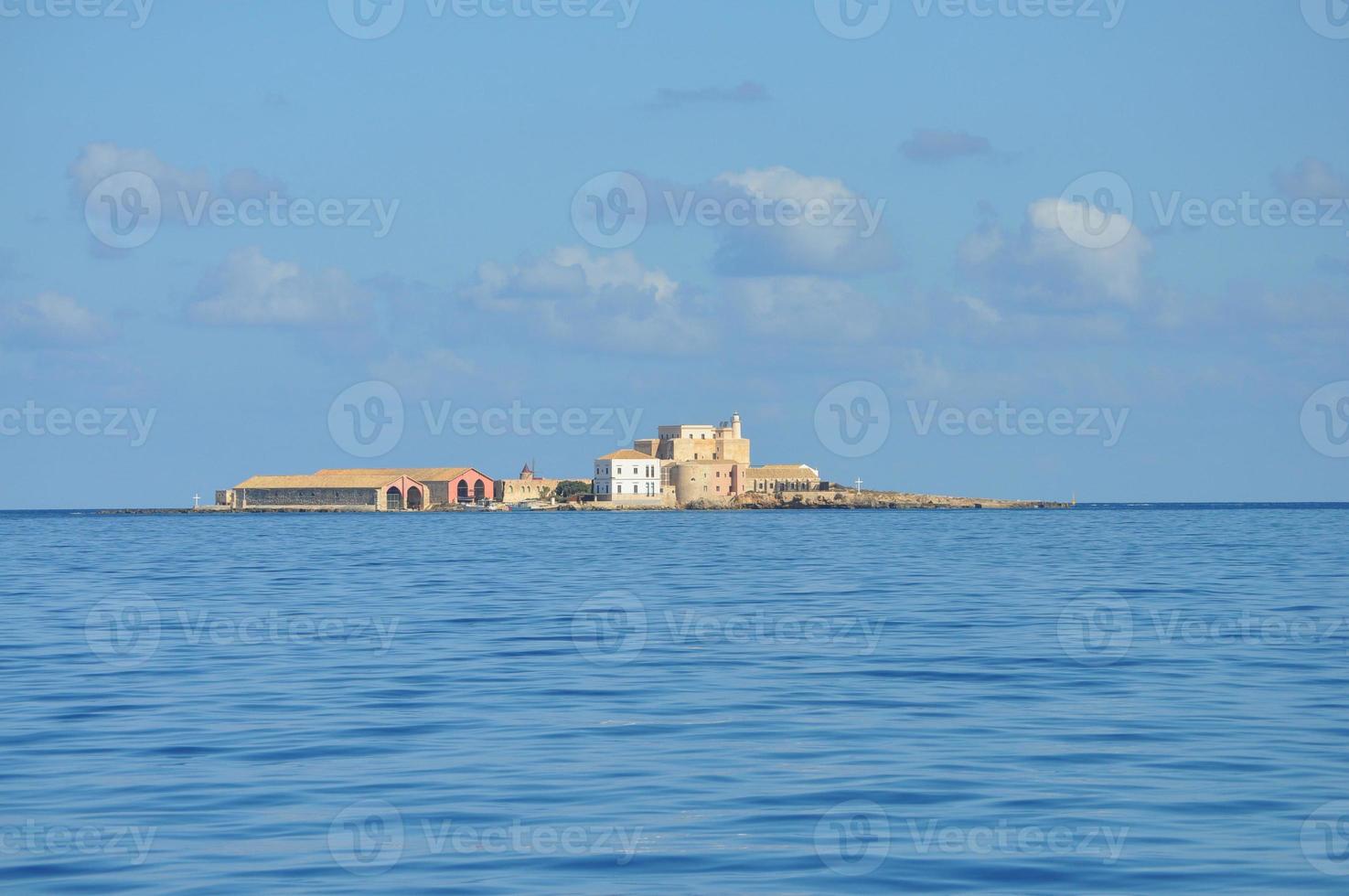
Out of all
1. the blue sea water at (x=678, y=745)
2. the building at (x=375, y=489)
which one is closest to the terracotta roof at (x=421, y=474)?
the building at (x=375, y=489)

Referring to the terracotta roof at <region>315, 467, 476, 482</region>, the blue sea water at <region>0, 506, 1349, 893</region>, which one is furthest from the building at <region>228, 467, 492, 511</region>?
the blue sea water at <region>0, 506, 1349, 893</region>

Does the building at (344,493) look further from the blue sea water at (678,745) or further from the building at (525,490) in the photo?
the blue sea water at (678,745)

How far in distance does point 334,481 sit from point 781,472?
43.3 metres

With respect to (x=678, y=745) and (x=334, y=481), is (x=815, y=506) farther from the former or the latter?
(x=678, y=745)

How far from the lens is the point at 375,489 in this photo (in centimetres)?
14412

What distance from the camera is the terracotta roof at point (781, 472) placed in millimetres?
152625

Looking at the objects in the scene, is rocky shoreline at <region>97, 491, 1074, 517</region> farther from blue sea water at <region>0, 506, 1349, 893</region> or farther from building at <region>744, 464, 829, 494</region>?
blue sea water at <region>0, 506, 1349, 893</region>

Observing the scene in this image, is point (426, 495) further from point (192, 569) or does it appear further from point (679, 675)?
point (679, 675)

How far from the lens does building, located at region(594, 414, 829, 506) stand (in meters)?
144

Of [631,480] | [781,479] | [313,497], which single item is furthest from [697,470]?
[313,497]

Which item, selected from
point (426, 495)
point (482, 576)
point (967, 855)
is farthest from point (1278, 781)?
point (426, 495)

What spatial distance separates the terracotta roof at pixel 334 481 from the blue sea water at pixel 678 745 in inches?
4591

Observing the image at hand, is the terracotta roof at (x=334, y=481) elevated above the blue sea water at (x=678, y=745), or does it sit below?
above

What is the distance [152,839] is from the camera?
10.2 meters
